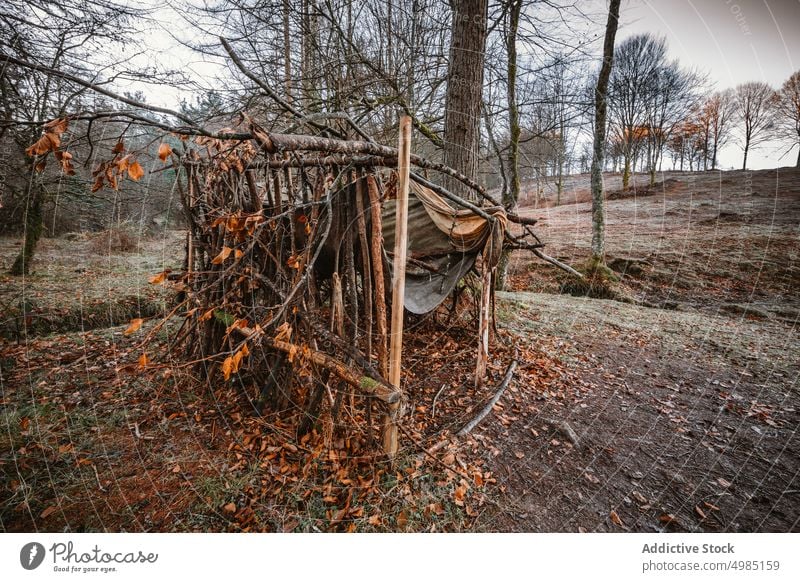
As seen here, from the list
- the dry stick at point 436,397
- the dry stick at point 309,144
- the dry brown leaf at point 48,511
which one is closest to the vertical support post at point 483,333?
the dry stick at point 436,397

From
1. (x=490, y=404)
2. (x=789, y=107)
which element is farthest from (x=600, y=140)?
Answer: (x=490, y=404)

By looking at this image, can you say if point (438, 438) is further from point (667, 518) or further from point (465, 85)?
point (465, 85)

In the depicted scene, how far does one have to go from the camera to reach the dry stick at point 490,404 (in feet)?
8.83

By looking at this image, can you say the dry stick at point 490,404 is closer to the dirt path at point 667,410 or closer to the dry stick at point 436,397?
the dirt path at point 667,410

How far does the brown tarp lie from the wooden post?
2.79 feet

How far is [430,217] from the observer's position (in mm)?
3117

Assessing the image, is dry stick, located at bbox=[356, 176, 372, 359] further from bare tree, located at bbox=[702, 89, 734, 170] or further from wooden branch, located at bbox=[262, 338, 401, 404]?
bare tree, located at bbox=[702, 89, 734, 170]

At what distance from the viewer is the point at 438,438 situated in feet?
8.48

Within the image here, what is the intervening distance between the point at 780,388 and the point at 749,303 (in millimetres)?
4448

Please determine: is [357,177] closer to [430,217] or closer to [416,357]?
[430,217]

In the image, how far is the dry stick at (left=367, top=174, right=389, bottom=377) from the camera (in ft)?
7.01

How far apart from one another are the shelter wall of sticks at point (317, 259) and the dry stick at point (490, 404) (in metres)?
0.27

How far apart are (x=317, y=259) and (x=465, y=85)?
114 inches

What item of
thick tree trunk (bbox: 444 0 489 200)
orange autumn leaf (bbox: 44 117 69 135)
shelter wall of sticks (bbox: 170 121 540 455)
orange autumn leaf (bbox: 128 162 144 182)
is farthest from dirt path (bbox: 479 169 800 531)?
orange autumn leaf (bbox: 44 117 69 135)
